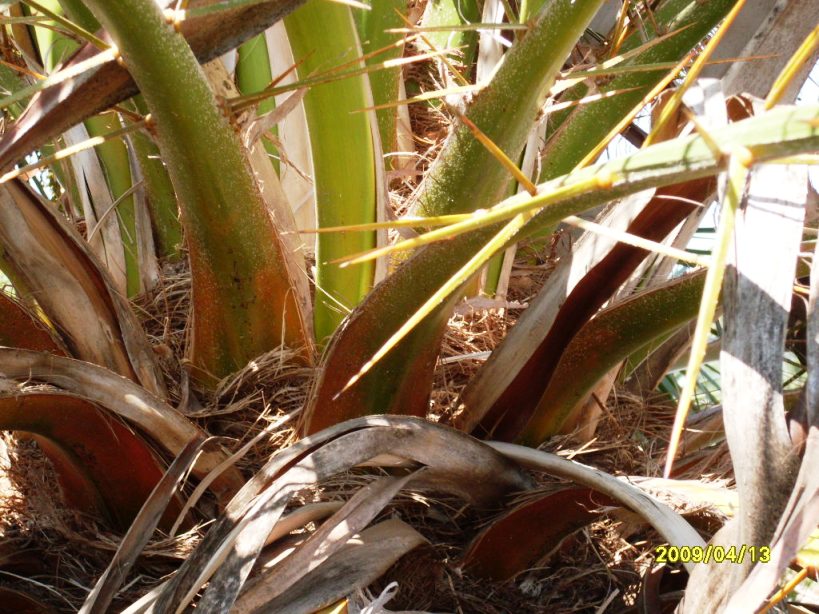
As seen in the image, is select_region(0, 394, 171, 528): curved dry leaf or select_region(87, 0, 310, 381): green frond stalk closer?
select_region(87, 0, 310, 381): green frond stalk

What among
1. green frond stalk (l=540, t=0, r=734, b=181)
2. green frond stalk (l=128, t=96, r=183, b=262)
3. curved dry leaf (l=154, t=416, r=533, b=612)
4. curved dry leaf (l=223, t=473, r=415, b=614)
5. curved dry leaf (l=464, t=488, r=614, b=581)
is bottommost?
curved dry leaf (l=464, t=488, r=614, b=581)

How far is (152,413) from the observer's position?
1.01 metres

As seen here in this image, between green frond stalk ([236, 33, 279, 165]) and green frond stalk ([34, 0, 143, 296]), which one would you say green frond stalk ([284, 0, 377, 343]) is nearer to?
green frond stalk ([236, 33, 279, 165])

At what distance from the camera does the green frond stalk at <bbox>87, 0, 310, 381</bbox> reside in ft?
2.71

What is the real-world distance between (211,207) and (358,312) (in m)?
0.21

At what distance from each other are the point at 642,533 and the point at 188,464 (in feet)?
2.19

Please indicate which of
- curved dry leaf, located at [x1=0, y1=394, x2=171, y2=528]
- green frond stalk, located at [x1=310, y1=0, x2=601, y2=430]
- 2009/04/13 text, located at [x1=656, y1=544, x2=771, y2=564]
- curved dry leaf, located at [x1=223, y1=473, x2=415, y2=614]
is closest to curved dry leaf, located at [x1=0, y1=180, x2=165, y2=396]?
curved dry leaf, located at [x1=0, y1=394, x2=171, y2=528]

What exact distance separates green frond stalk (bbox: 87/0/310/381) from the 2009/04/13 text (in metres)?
0.59

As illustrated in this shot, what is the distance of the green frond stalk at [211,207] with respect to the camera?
0.83 m

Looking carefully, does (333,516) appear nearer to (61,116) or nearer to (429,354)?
(429,354)

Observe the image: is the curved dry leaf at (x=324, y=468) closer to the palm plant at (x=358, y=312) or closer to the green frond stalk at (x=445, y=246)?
the palm plant at (x=358, y=312)

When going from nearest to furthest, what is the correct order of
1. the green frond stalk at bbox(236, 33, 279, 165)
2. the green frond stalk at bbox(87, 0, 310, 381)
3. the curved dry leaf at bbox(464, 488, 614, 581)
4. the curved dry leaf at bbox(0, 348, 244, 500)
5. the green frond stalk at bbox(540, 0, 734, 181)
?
the green frond stalk at bbox(87, 0, 310, 381) → the curved dry leaf at bbox(0, 348, 244, 500) → the curved dry leaf at bbox(464, 488, 614, 581) → the green frond stalk at bbox(540, 0, 734, 181) → the green frond stalk at bbox(236, 33, 279, 165)

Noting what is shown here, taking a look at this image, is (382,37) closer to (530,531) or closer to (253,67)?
(253,67)

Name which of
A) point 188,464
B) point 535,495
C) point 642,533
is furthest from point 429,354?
point 642,533
